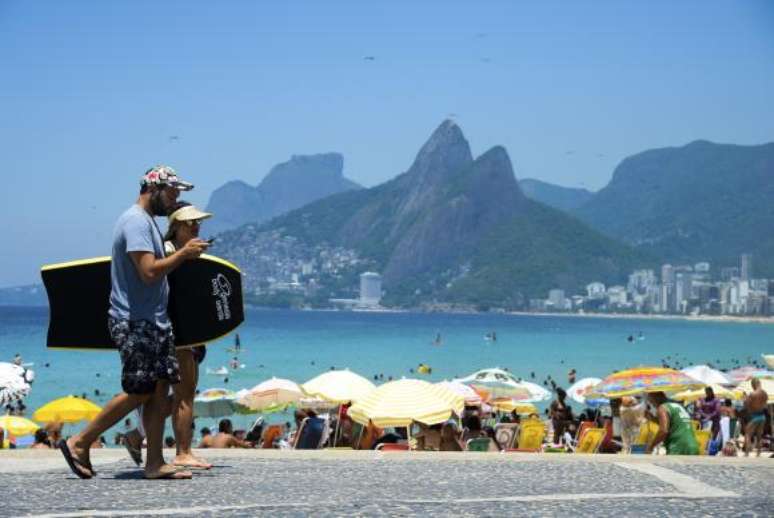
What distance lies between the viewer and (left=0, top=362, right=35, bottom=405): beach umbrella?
80.1 ft

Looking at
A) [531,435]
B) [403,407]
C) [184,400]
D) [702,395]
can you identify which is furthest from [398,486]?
[702,395]

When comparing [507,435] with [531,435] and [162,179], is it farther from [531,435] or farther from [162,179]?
[162,179]

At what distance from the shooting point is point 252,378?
61.5 m

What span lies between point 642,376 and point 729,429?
197 inches

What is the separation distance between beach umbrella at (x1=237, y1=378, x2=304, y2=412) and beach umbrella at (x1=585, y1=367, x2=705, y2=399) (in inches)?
316

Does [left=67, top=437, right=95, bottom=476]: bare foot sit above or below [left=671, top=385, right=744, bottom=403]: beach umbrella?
above

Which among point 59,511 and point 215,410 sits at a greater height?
point 59,511

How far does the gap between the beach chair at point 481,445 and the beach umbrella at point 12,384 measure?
523 inches

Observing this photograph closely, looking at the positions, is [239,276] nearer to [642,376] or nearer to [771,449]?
[642,376]

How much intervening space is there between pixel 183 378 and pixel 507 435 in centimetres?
1098

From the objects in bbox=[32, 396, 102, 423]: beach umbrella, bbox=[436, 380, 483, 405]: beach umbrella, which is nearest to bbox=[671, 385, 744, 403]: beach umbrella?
Result: bbox=[436, 380, 483, 405]: beach umbrella

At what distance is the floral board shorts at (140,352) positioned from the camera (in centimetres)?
616

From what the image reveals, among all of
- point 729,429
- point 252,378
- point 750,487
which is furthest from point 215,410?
point 252,378

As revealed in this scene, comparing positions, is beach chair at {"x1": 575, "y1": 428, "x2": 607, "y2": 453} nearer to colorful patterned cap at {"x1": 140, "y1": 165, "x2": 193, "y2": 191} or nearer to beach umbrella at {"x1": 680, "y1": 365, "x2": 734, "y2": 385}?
colorful patterned cap at {"x1": 140, "y1": 165, "x2": 193, "y2": 191}
